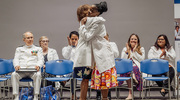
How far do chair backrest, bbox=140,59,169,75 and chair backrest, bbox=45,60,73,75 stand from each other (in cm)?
144

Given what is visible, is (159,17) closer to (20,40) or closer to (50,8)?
(50,8)

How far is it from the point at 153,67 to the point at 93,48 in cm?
261

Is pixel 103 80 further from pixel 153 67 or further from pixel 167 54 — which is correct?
pixel 167 54

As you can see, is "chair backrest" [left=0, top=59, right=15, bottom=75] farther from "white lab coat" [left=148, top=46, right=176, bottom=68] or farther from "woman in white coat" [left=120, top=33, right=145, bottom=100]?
"white lab coat" [left=148, top=46, right=176, bottom=68]

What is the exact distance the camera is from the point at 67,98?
5270mm

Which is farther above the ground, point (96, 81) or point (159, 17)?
point (159, 17)

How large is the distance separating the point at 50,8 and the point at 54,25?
1.55 ft

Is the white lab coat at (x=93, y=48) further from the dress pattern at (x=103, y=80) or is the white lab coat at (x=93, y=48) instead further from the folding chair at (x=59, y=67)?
the folding chair at (x=59, y=67)

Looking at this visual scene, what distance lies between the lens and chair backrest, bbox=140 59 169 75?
5.07 meters

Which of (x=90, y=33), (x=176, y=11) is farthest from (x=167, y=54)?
(x=90, y=33)

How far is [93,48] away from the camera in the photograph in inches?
113

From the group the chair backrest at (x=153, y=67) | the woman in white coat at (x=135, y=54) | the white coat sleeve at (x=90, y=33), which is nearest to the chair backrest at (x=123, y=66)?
the chair backrest at (x=153, y=67)

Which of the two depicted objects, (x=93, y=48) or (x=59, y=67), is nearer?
(x=93, y=48)

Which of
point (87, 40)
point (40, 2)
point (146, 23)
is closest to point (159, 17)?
point (146, 23)
